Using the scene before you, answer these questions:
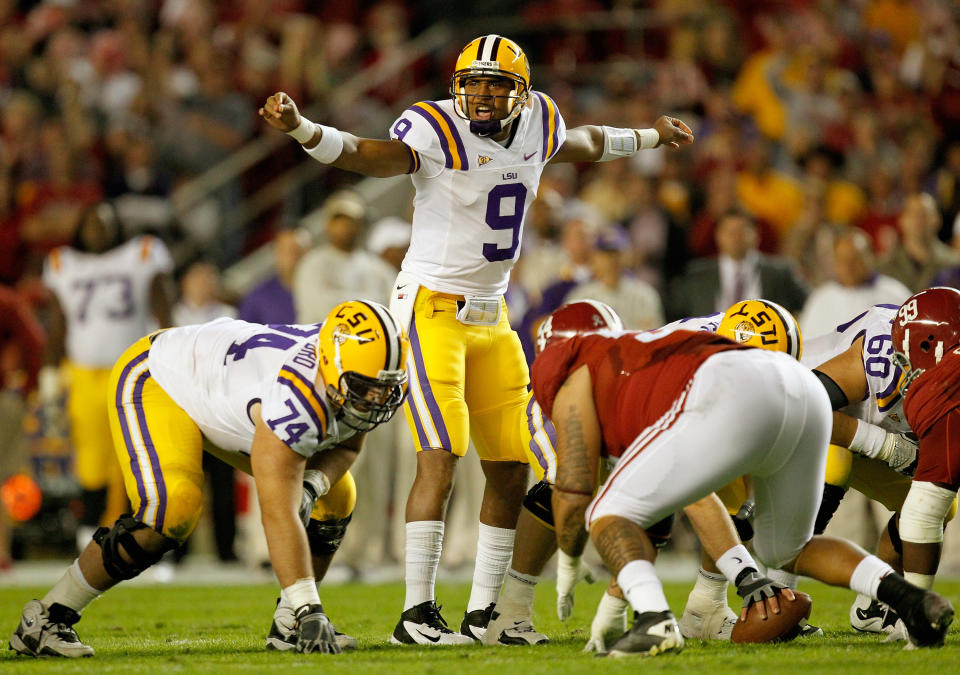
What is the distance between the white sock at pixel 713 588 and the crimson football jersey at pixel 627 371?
1.08 meters

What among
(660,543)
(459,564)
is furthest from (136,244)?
(660,543)

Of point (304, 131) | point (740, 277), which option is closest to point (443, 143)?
point (304, 131)

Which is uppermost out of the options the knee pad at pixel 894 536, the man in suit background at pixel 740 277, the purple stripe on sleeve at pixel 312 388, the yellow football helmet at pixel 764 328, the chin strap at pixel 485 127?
the chin strap at pixel 485 127

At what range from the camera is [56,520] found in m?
10.4

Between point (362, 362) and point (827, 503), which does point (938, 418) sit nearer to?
point (827, 503)

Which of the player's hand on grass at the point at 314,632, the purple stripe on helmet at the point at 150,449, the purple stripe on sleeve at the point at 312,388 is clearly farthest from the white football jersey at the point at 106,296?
the player's hand on grass at the point at 314,632

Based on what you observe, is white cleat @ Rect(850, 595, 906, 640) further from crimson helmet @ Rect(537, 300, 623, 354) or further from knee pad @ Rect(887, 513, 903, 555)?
crimson helmet @ Rect(537, 300, 623, 354)

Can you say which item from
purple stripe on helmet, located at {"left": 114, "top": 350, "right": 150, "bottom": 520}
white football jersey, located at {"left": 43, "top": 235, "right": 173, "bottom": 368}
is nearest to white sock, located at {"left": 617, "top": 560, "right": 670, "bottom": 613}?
purple stripe on helmet, located at {"left": 114, "top": 350, "right": 150, "bottom": 520}

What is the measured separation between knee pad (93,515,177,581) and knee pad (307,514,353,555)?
2.07ft

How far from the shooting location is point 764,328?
5684mm

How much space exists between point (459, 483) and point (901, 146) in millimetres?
4710

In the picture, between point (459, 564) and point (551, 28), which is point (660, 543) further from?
point (551, 28)

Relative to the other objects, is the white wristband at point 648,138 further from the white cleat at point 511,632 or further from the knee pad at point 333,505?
the white cleat at point 511,632

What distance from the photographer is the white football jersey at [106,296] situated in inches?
370
